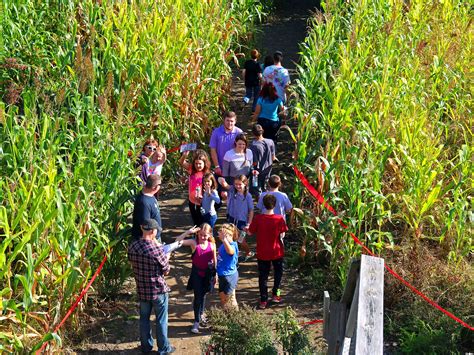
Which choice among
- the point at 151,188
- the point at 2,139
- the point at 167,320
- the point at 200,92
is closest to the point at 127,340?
the point at 167,320

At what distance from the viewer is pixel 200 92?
1140cm

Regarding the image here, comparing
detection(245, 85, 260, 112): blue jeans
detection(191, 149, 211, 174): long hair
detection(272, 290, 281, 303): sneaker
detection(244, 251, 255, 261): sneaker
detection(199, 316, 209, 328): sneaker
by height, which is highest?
detection(245, 85, 260, 112): blue jeans

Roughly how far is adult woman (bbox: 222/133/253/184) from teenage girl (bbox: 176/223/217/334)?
172 centimetres

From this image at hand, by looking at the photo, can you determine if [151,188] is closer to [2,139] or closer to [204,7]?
[2,139]

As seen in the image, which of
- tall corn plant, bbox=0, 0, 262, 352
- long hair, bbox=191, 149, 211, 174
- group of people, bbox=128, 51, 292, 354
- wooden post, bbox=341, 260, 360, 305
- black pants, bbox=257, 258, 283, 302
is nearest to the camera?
wooden post, bbox=341, 260, 360, 305

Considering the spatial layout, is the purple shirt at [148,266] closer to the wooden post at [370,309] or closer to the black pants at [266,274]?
the black pants at [266,274]

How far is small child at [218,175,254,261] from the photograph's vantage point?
8.55 meters

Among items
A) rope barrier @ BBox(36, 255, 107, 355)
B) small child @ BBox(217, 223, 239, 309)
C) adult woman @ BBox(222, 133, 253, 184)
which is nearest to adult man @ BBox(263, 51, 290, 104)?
adult woman @ BBox(222, 133, 253, 184)

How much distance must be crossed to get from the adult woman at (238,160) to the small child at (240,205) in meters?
0.35

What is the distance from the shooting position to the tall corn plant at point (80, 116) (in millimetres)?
6926

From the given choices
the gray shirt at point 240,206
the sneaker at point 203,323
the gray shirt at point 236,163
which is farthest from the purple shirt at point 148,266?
the gray shirt at point 236,163

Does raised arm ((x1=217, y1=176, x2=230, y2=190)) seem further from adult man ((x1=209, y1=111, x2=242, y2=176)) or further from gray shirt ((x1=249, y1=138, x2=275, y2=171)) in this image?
gray shirt ((x1=249, y1=138, x2=275, y2=171))

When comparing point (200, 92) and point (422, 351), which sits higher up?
point (200, 92)

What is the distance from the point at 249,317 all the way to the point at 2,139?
11.0 feet
